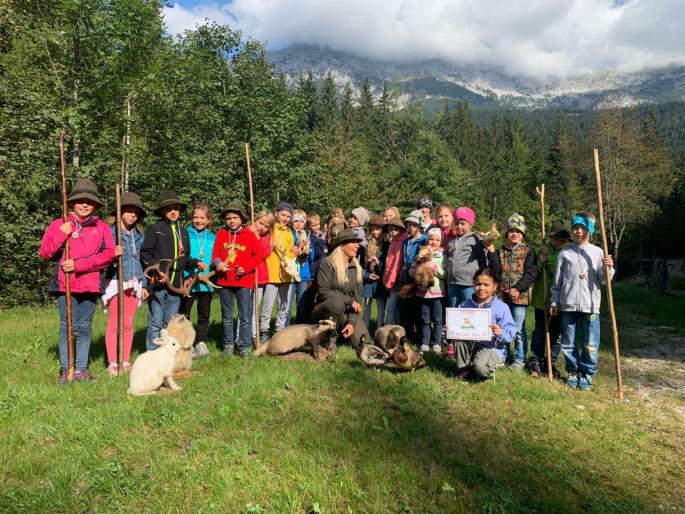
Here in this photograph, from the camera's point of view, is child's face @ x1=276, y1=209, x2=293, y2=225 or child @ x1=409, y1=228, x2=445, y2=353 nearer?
child @ x1=409, y1=228, x2=445, y2=353

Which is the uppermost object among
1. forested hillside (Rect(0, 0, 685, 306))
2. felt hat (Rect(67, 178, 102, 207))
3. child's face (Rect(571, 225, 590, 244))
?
forested hillside (Rect(0, 0, 685, 306))

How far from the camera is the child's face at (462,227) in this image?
277 inches

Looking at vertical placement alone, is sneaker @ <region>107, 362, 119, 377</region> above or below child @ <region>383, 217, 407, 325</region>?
below

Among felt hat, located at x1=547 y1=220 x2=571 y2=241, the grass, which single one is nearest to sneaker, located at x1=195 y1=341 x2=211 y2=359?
the grass

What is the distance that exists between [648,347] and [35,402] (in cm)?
1173

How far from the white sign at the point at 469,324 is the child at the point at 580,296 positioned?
4.08 feet

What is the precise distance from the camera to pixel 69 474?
3.60 metres

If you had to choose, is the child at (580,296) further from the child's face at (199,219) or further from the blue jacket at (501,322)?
the child's face at (199,219)

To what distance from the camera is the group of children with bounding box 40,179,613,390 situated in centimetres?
582

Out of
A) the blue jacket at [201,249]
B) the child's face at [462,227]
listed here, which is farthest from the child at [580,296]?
the blue jacket at [201,249]

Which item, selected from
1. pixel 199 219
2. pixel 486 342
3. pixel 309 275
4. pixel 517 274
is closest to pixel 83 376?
pixel 199 219

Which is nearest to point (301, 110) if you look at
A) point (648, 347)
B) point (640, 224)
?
point (648, 347)

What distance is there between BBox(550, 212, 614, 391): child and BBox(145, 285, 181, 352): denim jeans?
5.95 meters

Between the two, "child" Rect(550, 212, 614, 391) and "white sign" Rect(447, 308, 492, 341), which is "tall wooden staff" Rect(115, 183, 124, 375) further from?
"child" Rect(550, 212, 614, 391)
